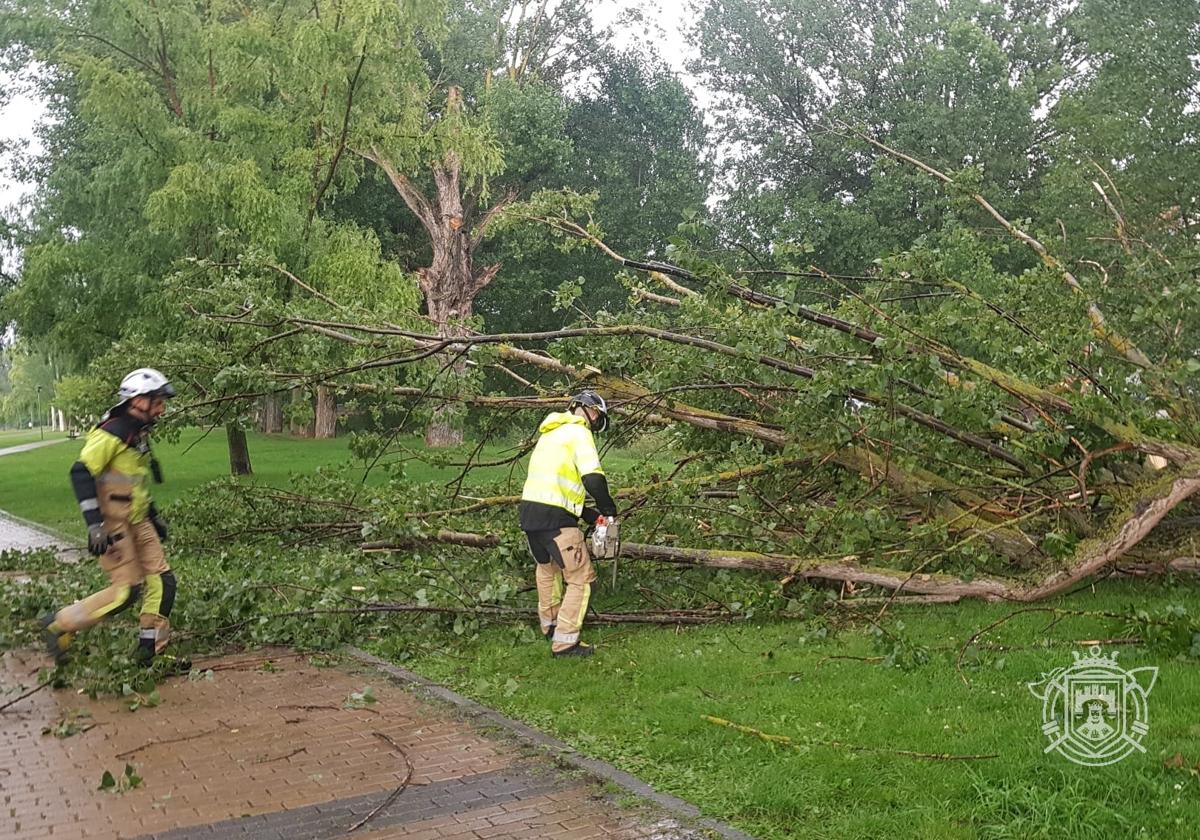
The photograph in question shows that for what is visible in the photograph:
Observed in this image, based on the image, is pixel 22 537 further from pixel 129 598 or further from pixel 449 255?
pixel 449 255

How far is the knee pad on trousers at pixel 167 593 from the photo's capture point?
6.83 m

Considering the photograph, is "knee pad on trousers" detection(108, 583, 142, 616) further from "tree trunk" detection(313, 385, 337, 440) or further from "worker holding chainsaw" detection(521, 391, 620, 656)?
"tree trunk" detection(313, 385, 337, 440)

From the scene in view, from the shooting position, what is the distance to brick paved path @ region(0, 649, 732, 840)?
4.39 meters

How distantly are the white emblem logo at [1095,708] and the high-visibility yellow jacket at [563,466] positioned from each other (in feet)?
9.34

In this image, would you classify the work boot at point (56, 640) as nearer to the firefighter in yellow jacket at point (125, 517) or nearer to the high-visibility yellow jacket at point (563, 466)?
the firefighter in yellow jacket at point (125, 517)

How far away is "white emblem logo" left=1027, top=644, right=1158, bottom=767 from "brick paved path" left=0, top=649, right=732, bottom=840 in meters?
1.73

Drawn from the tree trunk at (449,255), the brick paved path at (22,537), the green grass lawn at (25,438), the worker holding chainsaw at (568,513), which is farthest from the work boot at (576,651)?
the green grass lawn at (25,438)

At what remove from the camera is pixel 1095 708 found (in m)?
5.02

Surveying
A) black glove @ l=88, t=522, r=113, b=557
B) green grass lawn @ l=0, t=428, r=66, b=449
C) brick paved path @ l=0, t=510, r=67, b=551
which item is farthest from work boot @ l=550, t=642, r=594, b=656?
green grass lawn @ l=0, t=428, r=66, b=449

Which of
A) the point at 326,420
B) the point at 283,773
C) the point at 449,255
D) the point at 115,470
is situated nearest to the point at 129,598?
the point at 115,470

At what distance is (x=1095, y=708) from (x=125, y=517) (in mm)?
5442

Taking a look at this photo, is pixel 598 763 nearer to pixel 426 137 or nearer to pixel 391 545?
pixel 391 545

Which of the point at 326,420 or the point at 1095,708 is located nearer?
the point at 1095,708

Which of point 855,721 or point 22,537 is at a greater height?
point 855,721
